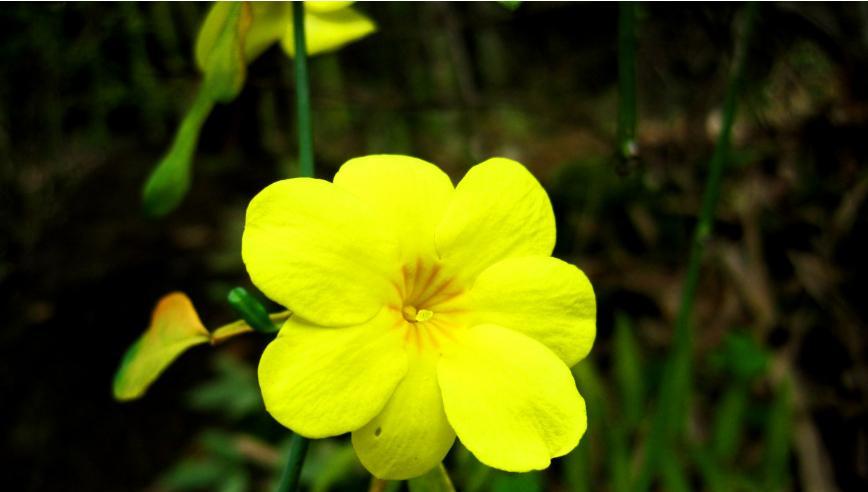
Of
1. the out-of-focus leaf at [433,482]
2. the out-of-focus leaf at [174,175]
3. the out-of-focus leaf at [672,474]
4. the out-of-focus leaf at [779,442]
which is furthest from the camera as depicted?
the out-of-focus leaf at [779,442]

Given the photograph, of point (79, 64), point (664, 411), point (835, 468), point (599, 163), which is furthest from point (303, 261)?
point (599, 163)

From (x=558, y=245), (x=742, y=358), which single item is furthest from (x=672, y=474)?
(x=558, y=245)

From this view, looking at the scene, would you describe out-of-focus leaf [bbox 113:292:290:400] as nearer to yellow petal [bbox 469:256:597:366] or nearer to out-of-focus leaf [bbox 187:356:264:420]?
yellow petal [bbox 469:256:597:366]

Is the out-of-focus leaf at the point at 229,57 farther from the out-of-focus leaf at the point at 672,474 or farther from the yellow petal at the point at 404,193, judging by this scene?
the out-of-focus leaf at the point at 672,474

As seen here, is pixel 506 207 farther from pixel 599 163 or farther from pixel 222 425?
pixel 222 425

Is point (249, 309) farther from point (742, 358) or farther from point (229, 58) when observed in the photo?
point (742, 358)

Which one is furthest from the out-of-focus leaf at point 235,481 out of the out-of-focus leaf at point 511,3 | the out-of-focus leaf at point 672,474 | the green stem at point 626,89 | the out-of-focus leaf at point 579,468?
the out-of-focus leaf at point 511,3
